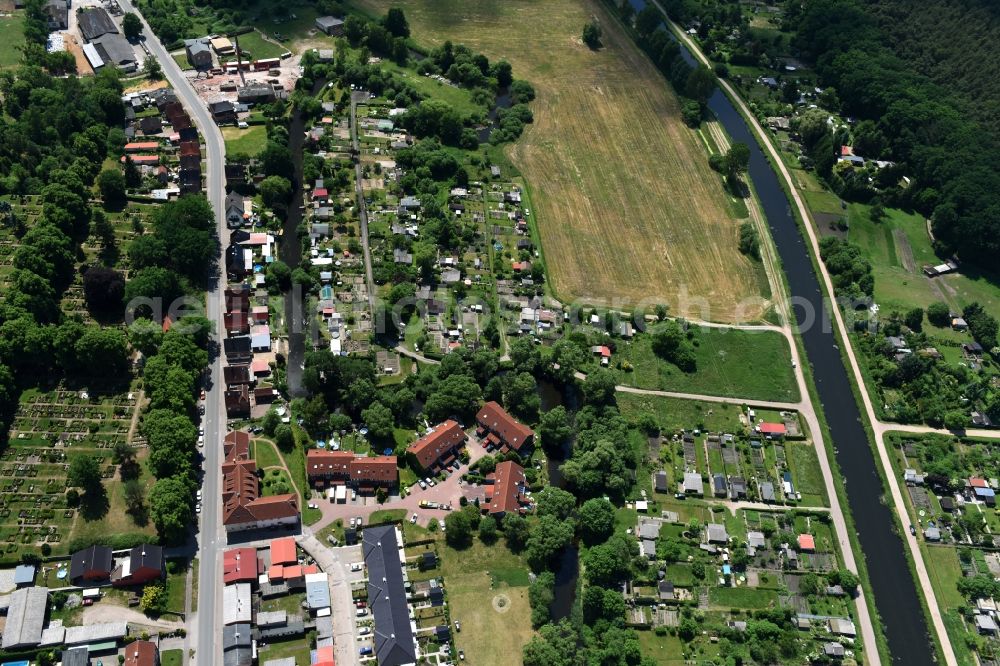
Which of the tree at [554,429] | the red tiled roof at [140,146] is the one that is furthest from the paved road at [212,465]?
the tree at [554,429]

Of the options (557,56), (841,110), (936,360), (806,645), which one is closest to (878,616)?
(806,645)

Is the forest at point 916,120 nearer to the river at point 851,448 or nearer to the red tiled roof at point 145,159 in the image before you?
the river at point 851,448

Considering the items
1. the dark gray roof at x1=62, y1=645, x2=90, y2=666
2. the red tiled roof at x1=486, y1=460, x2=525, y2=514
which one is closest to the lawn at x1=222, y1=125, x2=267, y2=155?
the red tiled roof at x1=486, y1=460, x2=525, y2=514

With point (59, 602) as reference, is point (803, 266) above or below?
above

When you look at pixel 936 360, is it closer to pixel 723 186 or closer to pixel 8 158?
pixel 723 186

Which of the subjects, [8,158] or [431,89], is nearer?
[8,158]
